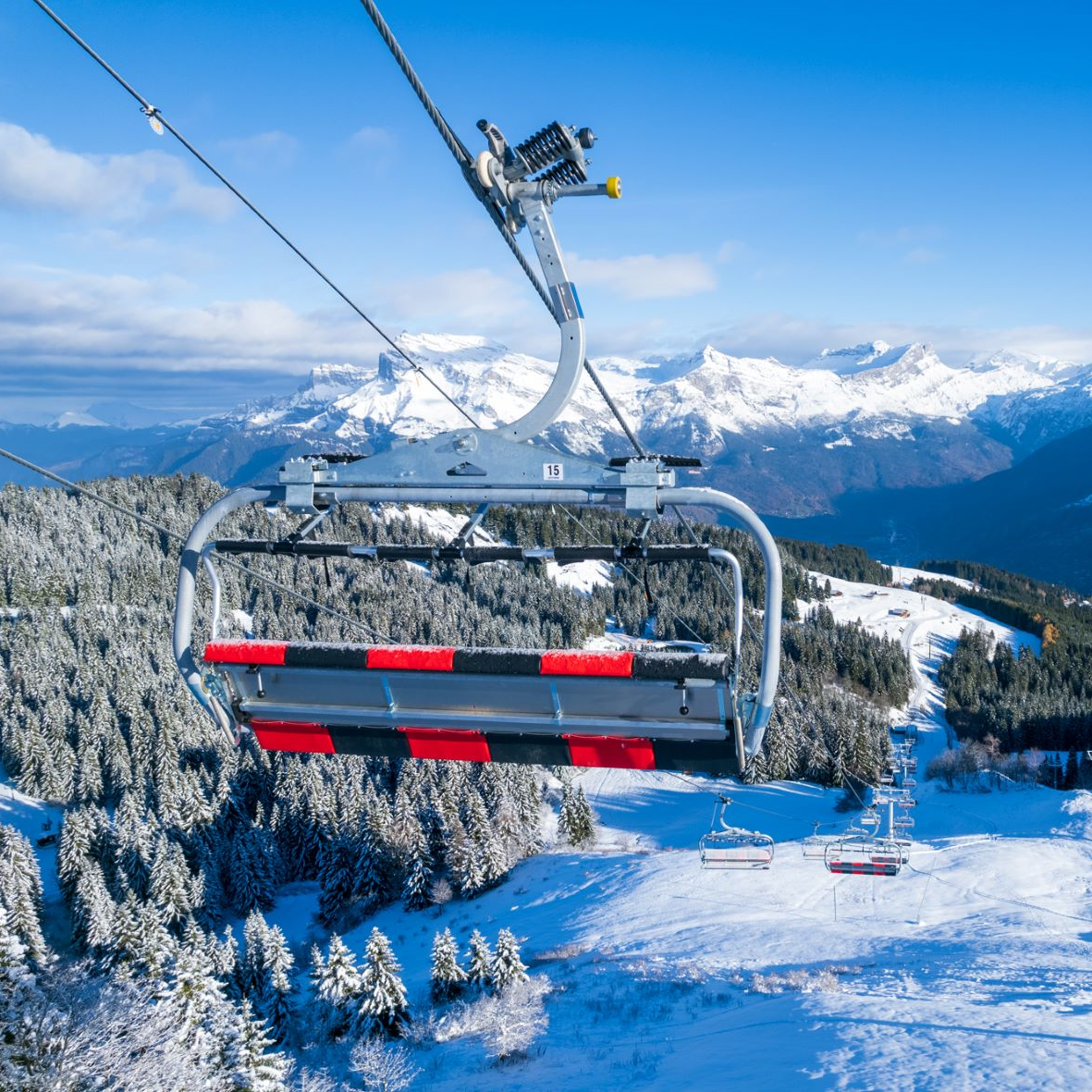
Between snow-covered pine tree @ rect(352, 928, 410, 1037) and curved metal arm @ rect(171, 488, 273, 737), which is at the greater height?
curved metal arm @ rect(171, 488, 273, 737)

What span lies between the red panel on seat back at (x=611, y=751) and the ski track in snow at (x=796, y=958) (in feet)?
71.2

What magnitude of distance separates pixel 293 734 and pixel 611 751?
4.20 m

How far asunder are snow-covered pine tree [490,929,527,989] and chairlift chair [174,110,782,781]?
34.1 meters

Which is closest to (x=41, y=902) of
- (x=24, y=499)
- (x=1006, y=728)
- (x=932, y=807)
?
(x=932, y=807)

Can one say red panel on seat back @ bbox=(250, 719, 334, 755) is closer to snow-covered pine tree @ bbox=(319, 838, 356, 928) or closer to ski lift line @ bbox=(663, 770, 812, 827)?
snow-covered pine tree @ bbox=(319, 838, 356, 928)

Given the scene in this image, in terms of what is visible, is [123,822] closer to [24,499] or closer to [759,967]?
[759,967]

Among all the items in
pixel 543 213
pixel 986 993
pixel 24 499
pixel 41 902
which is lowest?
pixel 41 902

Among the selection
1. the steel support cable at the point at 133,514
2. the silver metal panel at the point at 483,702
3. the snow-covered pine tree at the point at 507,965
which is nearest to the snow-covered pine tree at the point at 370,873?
the snow-covered pine tree at the point at 507,965

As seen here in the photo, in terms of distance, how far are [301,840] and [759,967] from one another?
153 feet

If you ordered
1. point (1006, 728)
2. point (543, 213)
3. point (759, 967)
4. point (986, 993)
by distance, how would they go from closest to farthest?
1. point (543, 213)
2. point (986, 993)
3. point (759, 967)
4. point (1006, 728)

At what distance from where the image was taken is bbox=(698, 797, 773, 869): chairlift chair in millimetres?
30283

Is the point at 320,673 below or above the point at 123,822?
above

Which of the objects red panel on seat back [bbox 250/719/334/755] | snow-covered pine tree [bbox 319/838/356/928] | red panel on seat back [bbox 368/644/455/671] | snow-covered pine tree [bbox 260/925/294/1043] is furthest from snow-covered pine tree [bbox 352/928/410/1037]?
red panel on seat back [bbox 368/644/455/671]

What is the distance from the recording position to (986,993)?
29.6 meters
